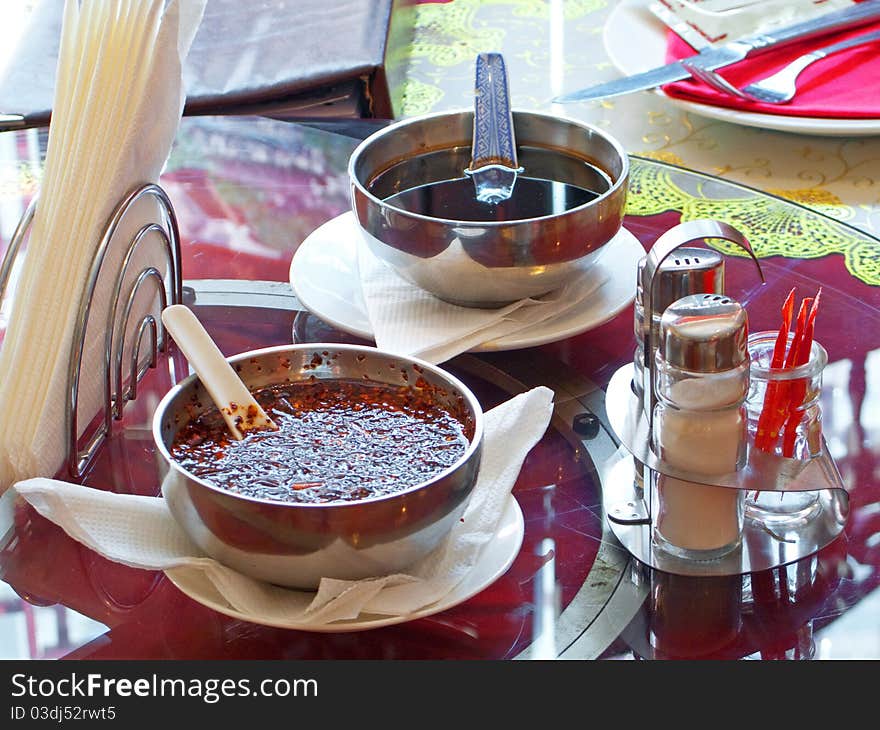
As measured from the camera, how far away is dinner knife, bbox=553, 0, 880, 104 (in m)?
1.33

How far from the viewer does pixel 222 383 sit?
2.21 ft

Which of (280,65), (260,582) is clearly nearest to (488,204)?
(260,582)

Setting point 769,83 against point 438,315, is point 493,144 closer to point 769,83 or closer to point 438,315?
point 438,315

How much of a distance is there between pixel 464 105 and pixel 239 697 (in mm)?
1028

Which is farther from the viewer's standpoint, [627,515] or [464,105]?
[464,105]

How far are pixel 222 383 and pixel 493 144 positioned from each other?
343mm

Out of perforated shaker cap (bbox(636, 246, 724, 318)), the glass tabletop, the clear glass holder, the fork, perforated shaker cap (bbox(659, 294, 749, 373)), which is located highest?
perforated shaker cap (bbox(659, 294, 749, 373))

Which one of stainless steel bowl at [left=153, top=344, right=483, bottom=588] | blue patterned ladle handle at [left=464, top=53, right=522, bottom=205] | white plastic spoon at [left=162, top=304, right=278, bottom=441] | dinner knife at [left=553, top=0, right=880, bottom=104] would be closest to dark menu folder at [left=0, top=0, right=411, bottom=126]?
dinner knife at [left=553, top=0, right=880, bottom=104]

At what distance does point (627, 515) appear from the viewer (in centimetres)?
69

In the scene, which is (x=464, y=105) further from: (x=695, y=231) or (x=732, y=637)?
(x=732, y=637)

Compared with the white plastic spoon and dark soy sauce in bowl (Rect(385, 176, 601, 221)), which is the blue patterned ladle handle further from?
the white plastic spoon

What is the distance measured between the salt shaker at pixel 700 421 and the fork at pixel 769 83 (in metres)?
0.73

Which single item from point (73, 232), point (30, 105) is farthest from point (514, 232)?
point (30, 105)

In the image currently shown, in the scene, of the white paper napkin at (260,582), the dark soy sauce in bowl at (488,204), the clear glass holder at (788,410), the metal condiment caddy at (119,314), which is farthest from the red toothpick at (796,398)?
the metal condiment caddy at (119,314)
